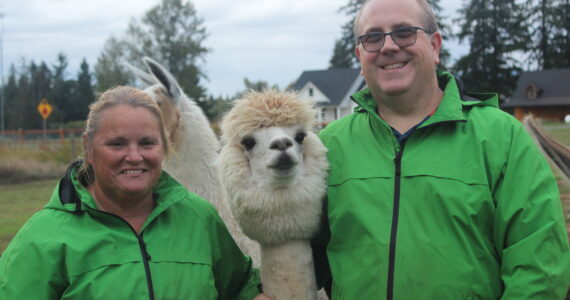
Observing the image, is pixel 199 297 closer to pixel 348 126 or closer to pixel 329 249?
pixel 329 249

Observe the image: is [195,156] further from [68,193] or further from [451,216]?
[451,216]

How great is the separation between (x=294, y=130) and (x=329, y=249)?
0.46 m

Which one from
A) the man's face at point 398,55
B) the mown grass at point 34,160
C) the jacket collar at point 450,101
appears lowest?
the mown grass at point 34,160

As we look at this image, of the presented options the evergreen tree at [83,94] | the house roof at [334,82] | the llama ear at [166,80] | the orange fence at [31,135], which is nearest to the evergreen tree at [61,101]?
the evergreen tree at [83,94]

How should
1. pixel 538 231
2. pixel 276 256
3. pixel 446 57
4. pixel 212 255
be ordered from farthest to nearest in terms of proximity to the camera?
pixel 446 57 < pixel 212 255 < pixel 276 256 < pixel 538 231

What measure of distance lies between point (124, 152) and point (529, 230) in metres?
1.39

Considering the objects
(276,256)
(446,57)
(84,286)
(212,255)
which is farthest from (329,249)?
(446,57)

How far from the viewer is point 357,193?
79.0 inches

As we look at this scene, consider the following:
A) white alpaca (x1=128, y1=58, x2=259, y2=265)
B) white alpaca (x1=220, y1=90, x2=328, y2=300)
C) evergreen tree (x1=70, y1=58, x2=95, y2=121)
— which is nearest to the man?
white alpaca (x1=220, y1=90, x2=328, y2=300)

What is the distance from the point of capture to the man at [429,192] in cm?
182

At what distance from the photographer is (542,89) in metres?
37.9

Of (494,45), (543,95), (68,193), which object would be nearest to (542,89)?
(543,95)

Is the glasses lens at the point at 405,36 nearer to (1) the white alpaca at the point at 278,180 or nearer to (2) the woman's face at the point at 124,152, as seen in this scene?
(1) the white alpaca at the point at 278,180

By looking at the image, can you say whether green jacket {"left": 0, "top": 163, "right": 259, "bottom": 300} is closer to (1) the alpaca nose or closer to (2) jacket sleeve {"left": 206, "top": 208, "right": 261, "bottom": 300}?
(2) jacket sleeve {"left": 206, "top": 208, "right": 261, "bottom": 300}
